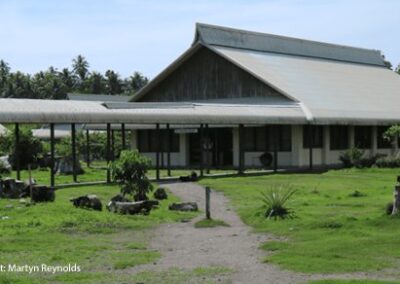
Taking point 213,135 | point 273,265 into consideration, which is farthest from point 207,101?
point 273,265

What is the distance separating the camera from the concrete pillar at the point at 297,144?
120 feet

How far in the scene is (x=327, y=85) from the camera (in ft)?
141

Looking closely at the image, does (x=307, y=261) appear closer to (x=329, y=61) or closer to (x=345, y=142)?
(x=345, y=142)

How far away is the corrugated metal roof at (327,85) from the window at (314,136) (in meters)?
1.17

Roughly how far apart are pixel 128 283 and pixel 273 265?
231 centimetres

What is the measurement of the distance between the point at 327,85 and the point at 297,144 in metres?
7.76

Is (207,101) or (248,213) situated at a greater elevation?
(207,101)

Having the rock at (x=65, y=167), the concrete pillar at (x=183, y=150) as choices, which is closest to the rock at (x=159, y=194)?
the rock at (x=65, y=167)

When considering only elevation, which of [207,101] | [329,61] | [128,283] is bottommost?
[128,283]

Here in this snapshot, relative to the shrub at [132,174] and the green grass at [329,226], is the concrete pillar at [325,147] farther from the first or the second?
the shrub at [132,174]

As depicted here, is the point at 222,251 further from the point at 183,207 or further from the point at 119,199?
the point at 119,199

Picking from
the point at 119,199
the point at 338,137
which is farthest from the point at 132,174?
the point at 338,137

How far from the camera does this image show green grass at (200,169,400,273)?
35.1 ft

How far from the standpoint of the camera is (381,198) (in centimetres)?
2023
